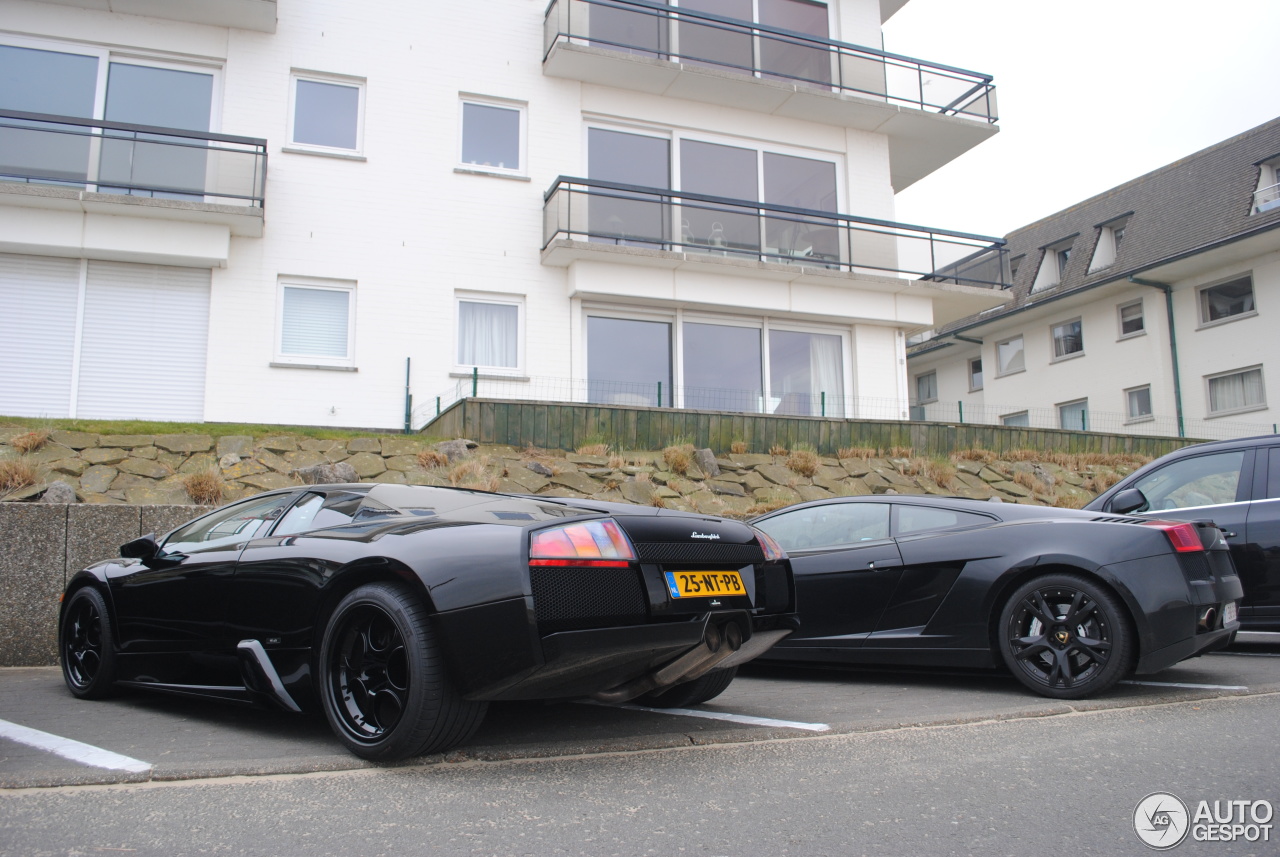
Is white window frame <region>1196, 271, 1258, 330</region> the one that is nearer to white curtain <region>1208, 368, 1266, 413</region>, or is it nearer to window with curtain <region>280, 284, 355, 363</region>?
white curtain <region>1208, 368, 1266, 413</region>

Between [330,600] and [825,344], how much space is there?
50.9 ft

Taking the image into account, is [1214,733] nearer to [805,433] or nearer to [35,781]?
[35,781]

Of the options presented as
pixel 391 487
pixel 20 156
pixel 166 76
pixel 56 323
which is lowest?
pixel 391 487

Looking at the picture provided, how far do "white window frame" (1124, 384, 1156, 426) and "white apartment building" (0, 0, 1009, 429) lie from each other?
32.4 feet

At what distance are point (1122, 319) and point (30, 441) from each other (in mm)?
27268

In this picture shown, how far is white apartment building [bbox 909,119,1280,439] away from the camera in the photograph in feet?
78.9

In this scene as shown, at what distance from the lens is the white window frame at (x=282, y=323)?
1501 centimetres

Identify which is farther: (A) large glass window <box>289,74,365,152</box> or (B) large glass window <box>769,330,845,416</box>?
(B) large glass window <box>769,330,845,416</box>

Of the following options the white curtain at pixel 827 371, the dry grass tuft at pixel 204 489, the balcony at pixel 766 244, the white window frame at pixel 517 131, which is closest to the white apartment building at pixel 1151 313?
the balcony at pixel 766 244

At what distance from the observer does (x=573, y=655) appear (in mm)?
3459

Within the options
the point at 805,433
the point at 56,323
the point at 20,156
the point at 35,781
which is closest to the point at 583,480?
the point at 805,433

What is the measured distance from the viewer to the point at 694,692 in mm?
4926

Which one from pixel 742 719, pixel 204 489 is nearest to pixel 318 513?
pixel 742 719

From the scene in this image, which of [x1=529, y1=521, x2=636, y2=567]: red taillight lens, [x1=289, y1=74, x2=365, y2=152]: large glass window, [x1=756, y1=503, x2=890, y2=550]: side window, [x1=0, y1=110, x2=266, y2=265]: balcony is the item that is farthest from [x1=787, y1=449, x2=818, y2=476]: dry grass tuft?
[x1=529, y1=521, x2=636, y2=567]: red taillight lens
